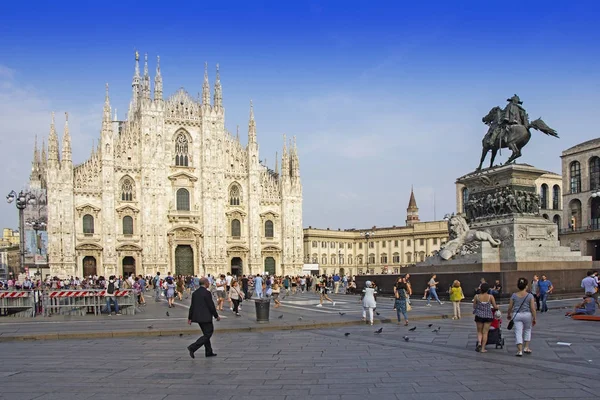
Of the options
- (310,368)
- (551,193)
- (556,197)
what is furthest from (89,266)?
(556,197)

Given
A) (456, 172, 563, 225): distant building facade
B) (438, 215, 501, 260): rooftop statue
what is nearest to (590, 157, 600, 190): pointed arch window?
(456, 172, 563, 225): distant building facade

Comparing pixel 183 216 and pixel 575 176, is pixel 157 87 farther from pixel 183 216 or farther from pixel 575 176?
pixel 575 176

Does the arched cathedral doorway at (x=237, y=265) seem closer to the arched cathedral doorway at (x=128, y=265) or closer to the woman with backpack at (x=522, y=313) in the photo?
the arched cathedral doorway at (x=128, y=265)

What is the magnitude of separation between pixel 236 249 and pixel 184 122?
1349cm

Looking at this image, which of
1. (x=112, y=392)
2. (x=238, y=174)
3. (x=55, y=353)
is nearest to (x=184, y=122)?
(x=238, y=174)

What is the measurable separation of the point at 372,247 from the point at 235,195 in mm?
40880

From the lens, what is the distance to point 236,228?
2544 inches

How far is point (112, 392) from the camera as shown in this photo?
889cm

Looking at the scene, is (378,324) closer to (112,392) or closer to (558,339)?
(558,339)

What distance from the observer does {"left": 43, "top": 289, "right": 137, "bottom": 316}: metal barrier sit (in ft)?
79.3

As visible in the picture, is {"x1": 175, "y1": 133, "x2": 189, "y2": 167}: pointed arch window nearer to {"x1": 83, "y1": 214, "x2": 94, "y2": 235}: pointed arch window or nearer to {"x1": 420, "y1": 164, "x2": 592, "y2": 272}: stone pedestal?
{"x1": 83, "y1": 214, "x2": 94, "y2": 235}: pointed arch window

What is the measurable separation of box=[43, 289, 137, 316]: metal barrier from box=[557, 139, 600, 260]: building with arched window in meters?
52.7

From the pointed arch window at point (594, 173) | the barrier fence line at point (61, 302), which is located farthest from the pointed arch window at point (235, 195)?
the barrier fence line at point (61, 302)

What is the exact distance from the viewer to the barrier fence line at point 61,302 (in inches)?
946
